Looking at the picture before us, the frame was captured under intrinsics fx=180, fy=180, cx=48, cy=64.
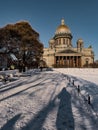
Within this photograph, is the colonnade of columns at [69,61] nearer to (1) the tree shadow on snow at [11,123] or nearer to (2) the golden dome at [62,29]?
(2) the golden dome at [62,29]

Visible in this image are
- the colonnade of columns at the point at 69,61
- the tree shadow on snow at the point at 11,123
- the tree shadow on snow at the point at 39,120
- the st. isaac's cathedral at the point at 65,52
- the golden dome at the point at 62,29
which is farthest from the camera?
the golden dome at the point at 62,29

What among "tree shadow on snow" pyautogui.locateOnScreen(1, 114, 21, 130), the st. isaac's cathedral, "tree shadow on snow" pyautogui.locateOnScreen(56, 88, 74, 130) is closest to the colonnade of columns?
the st. isaac's cathedral

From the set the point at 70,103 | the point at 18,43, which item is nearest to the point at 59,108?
the point at 70,103

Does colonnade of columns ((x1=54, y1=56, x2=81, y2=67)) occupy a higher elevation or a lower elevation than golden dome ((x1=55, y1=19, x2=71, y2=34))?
lower

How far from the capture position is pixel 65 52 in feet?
338

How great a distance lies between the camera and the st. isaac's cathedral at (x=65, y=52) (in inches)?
4070

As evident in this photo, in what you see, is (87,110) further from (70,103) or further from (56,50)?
(56,50)

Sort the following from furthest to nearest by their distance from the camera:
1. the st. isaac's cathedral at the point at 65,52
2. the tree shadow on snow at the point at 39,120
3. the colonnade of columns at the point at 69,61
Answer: the st. isaac's cathedral at the point at 65,52, the colonnade of columns at the point at 69,61, the tree shadow on snow at the point at 39,120

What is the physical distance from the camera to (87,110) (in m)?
8.47

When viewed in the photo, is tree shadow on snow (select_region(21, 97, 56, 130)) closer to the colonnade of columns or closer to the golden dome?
the colonnade of columns

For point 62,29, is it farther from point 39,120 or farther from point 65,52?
point 39,120

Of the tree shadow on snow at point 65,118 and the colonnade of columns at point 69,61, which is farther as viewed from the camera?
the colonnade of columns at point 69,61

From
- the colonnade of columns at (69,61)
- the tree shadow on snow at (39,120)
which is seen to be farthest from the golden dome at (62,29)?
the tree shadow on snow at (39,120)

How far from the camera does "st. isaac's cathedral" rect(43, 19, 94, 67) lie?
10338 cm
